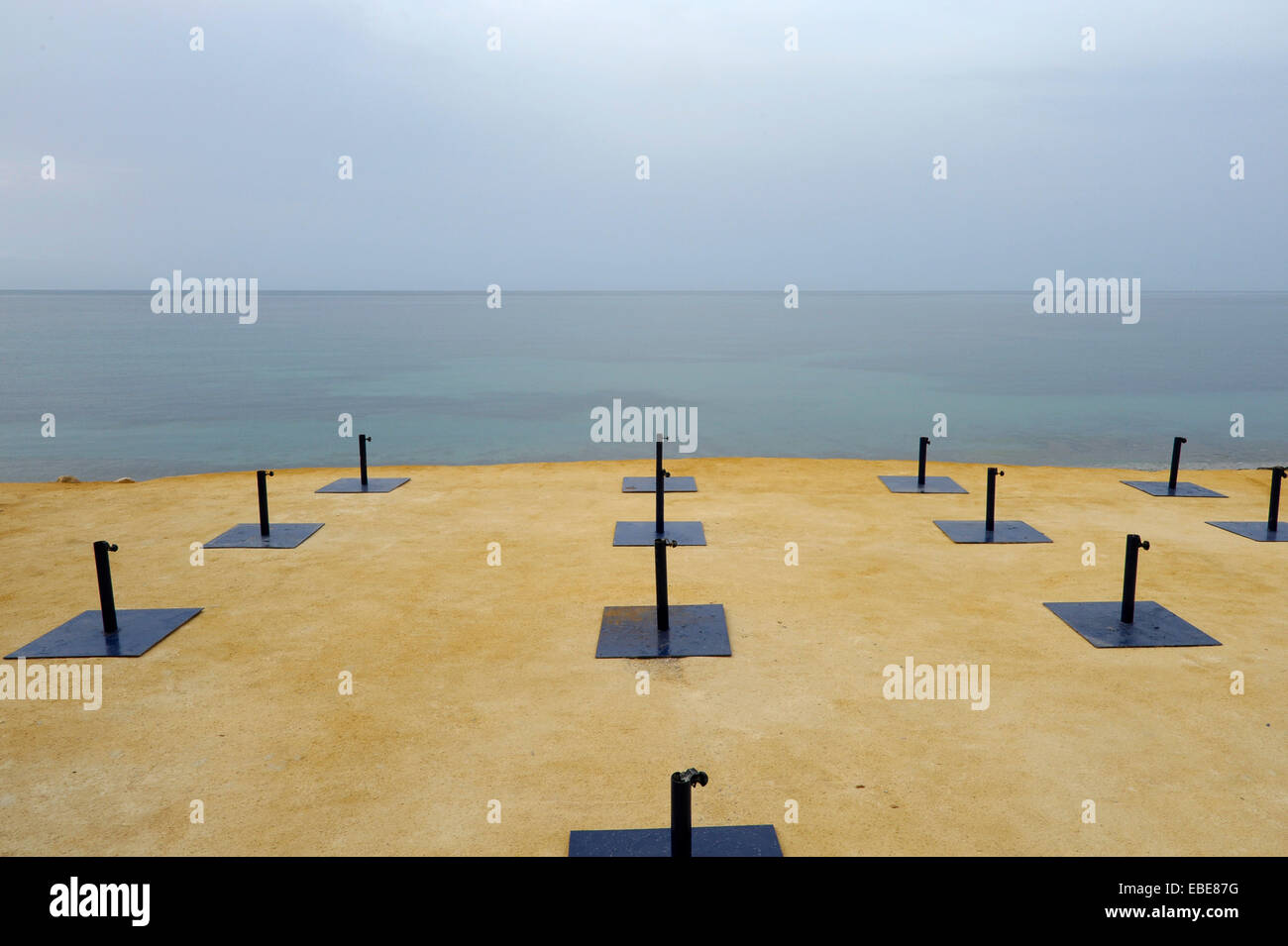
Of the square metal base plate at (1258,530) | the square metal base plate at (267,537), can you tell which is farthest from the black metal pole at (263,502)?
the square metal base plate at (1258,530)

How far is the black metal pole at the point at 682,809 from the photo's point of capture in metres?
3.57

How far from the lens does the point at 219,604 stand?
8.77 metres

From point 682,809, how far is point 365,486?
11545 millimetres

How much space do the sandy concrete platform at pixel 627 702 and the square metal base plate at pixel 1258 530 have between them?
254 millimetres

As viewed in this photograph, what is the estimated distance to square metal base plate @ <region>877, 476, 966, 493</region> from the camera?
13.8m

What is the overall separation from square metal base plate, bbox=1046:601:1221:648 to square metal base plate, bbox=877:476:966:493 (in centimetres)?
530

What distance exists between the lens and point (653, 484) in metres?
14.1

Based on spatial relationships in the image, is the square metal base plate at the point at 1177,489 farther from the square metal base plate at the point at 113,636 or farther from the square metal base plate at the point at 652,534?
the square metal base plate at the point at 113,636
